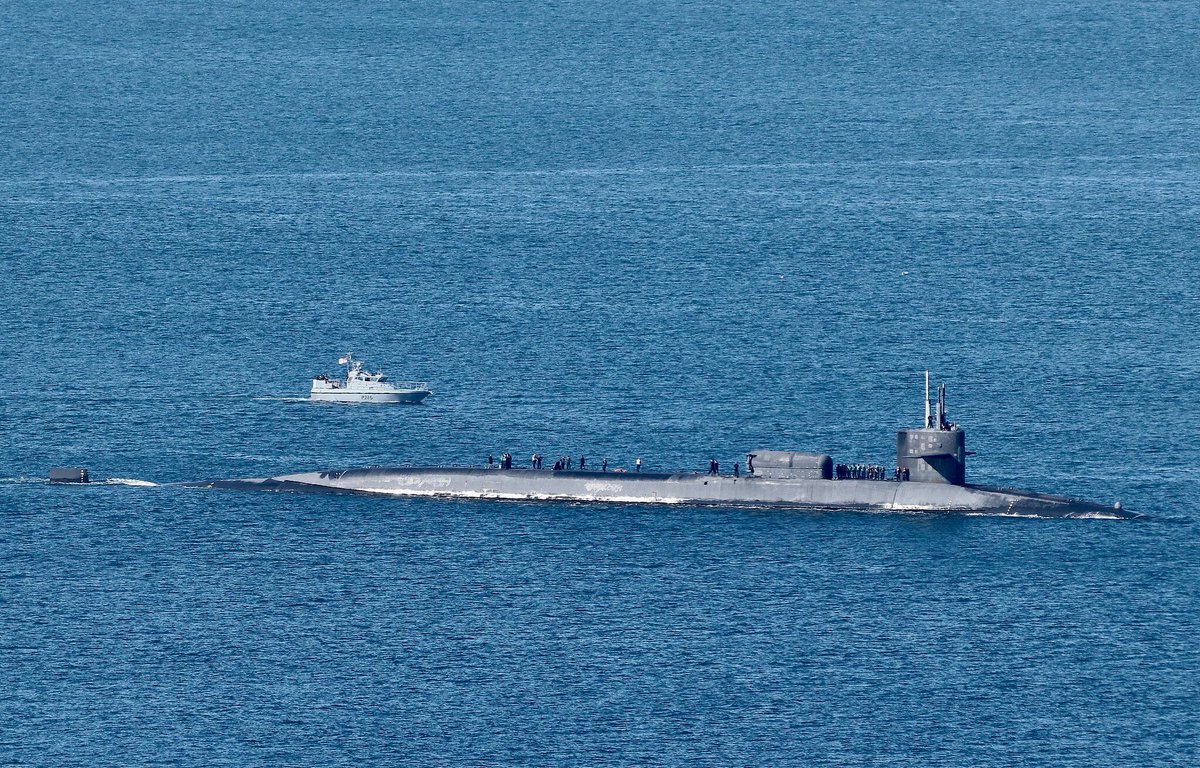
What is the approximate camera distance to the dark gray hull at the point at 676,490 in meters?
141

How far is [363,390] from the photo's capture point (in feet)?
576

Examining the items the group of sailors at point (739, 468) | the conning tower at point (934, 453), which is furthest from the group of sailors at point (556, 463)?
the conning tower at point (934, 453)

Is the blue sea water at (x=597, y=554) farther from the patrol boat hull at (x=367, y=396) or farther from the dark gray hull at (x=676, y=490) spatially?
the patrol boat hull at (x=367, y=396)

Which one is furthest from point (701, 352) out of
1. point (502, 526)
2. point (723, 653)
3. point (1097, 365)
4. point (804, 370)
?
point (723, 653)

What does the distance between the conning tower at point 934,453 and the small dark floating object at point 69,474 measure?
5044 cm

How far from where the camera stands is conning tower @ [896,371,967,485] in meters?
142

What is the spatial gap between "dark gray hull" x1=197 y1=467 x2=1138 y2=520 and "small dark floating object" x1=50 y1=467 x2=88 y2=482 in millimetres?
7912

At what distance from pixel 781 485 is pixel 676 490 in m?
6.25

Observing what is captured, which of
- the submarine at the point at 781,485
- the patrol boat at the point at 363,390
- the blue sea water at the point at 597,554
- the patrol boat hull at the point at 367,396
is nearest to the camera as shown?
the blue sea water at the point at 597,554

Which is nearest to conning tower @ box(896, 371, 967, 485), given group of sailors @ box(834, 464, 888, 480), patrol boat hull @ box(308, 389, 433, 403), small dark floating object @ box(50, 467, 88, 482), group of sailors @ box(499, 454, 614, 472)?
group of sailors @ box(834, 464, 888, 480)

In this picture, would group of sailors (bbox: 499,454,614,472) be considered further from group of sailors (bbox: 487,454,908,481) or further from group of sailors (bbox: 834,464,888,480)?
group of sailors (bbox: 834,464,888,480)

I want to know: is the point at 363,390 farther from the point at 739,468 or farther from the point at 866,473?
the point at 866,473

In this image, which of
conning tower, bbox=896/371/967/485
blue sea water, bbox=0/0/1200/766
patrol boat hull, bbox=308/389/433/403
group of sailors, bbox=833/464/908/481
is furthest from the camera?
patrol boat hull, bbox=308/389/433/403

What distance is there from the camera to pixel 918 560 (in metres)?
133
